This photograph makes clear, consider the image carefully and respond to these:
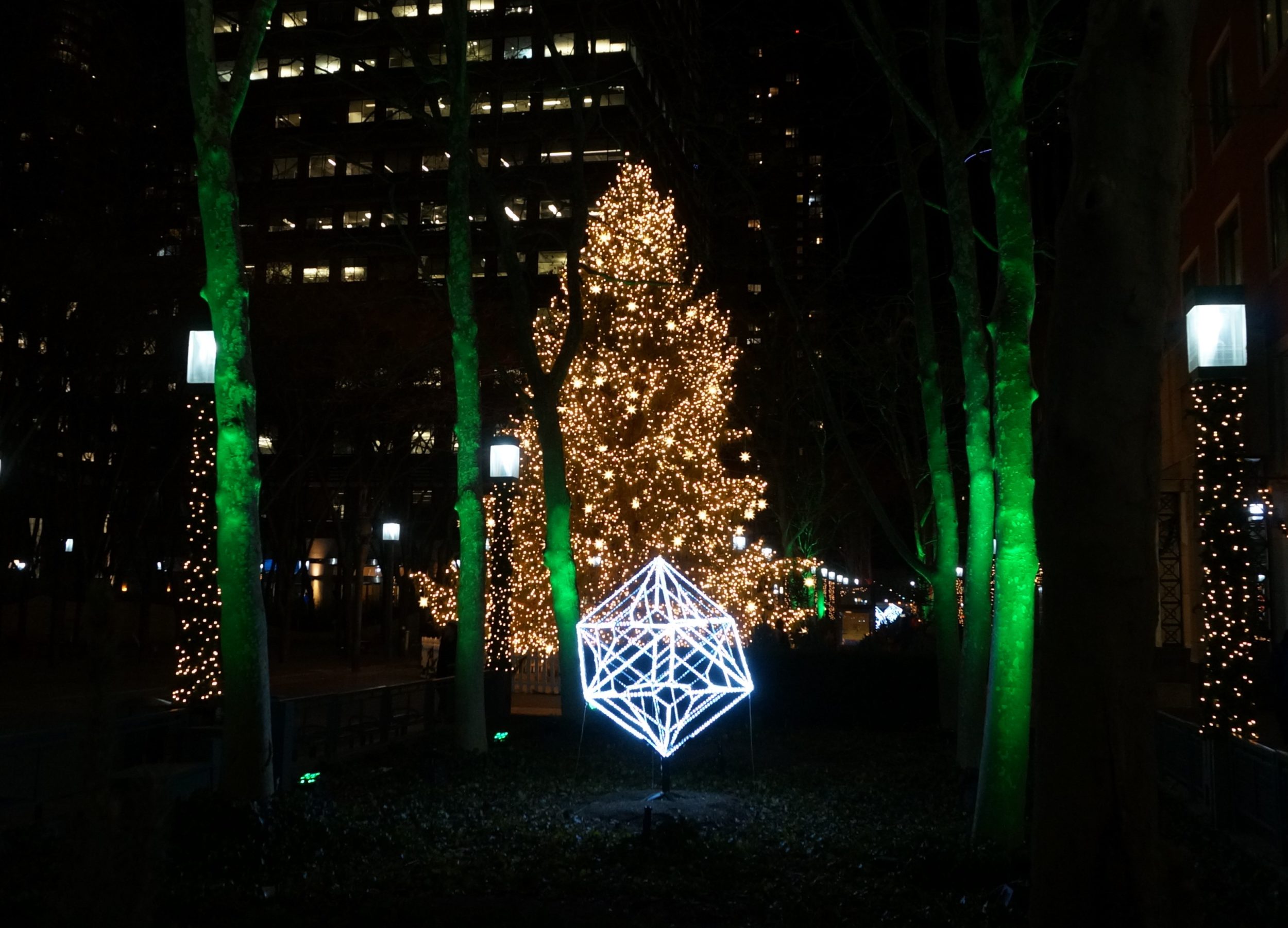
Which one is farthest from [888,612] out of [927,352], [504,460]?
[927,352]

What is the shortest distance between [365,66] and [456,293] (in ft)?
11.4

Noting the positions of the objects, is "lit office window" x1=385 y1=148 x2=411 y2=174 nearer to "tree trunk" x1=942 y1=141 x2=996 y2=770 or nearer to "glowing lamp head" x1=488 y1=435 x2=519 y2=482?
"glowing lamp head" x1=488 y1=435 x2=519 y2=482

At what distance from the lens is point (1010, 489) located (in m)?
10.2

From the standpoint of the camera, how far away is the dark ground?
5535mm

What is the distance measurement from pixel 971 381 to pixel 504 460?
831cm

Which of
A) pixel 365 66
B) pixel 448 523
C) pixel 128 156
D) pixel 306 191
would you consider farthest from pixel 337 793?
pixel 306 191

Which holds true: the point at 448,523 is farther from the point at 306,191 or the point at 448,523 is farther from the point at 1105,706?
the point at 1105,706

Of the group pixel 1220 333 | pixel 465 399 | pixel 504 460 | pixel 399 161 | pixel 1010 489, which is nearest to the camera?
pixel 1010 489

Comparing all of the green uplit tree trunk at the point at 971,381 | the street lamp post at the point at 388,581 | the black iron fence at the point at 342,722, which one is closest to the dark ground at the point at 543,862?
the black iron fence at the point at 342,722

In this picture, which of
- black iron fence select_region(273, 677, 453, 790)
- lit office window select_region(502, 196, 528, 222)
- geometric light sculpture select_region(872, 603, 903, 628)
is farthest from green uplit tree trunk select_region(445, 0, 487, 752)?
geometric light sculpture select_region(872, 603, 903, 628)

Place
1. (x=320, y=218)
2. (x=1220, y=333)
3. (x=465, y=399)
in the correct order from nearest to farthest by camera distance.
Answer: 1. (x=1220, y=333)
2. (x=465, y=399)
3. (x=320, y=218)

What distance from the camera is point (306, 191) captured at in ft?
242

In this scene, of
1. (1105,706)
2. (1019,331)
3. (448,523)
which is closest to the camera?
(1105,706)

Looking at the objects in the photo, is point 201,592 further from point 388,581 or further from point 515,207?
point 515,207
